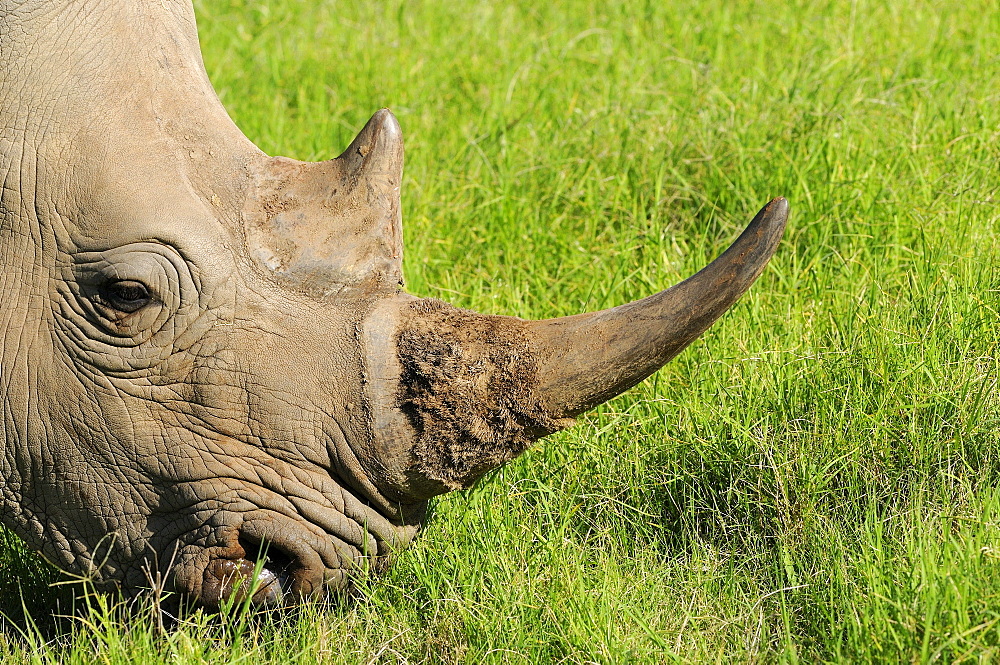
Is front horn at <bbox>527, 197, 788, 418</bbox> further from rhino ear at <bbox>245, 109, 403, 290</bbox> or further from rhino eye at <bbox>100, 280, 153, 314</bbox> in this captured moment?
rhino eye at <bbox>100, 280, 153, 314</bbox>

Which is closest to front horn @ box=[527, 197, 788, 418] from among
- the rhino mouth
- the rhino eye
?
the rhino mouth

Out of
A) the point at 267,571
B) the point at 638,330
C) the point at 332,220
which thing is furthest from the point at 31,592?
the point at 638,330

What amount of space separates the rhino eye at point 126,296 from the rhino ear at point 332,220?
12.5 inches

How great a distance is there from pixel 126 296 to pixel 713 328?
228cm

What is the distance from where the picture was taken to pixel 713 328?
514 centimetres

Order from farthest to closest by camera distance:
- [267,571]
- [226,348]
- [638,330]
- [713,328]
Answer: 1. [713,328]
2. [267,571]
3. [226,348]
4. [638,330]

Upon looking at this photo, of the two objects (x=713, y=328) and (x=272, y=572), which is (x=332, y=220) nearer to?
(x=272, y=572)

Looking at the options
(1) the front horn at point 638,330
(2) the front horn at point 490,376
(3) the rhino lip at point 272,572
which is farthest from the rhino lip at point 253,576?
(1) the front horn at point 638,330

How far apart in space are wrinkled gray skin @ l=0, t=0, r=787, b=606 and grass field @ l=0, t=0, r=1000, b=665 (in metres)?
0.32

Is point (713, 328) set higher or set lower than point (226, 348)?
lower

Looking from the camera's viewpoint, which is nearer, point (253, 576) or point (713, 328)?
point (253, 576)

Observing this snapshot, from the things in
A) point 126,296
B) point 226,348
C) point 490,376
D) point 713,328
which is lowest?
point 713,328

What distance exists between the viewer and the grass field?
12.7 ft

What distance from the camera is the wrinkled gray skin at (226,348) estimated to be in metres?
3.65
